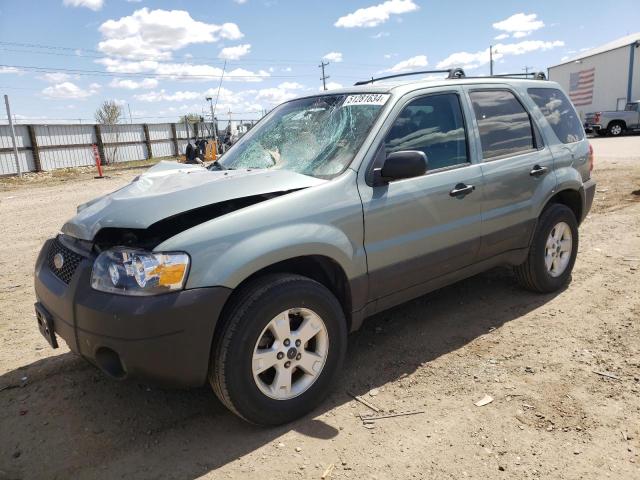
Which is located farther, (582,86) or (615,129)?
(582,86)

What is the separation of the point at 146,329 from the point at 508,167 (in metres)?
2.95

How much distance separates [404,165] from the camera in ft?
9.64

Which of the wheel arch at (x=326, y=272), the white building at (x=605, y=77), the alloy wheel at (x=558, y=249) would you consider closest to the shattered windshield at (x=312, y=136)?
the wheel arch at (x=326, y=272)

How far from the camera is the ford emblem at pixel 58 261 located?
2.85 metres

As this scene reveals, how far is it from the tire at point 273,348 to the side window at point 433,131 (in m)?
1.16

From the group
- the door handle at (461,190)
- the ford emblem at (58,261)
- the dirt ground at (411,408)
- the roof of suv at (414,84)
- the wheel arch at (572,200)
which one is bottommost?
the dirt ground at (411,408)

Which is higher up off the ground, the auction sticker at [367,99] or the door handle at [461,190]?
the auction sticker at [367,99]

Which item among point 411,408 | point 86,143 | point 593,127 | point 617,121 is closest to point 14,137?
point 86,143

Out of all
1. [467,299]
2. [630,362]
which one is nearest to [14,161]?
[467,299]

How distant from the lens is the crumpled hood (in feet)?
8.44

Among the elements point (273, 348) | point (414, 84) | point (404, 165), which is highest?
point (414, 84)

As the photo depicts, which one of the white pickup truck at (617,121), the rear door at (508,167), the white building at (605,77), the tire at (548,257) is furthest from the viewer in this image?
the white building at (605,77)

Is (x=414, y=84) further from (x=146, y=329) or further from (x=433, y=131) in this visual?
(x=146, y=329)

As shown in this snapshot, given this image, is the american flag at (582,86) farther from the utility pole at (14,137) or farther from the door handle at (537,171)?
the door handle at (537,171)
